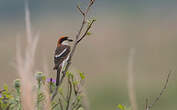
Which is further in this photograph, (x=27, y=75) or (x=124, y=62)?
(x=124, y=62)

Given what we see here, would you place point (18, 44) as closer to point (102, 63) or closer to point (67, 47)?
point (67, 47)

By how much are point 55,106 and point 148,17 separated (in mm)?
26981

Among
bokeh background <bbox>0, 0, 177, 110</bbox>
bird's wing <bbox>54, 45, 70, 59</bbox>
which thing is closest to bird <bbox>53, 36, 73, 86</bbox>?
bird's wing <bbox>54, 45, 70, 59</bbox>

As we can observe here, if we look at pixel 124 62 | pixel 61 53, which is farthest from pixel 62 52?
pixel 124 62

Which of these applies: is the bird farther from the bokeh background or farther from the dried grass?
the bokeh background

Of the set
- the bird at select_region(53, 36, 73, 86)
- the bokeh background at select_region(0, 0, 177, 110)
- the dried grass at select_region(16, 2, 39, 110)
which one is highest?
the bokeh background at select_region(0, 0, 177, 110)

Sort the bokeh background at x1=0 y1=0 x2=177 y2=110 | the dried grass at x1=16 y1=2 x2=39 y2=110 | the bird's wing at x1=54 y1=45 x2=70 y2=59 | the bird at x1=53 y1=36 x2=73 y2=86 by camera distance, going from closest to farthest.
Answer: the dried grass at x1=16 y1=2 x2=39 y2=110
the bird at x1=53 y1=36 x2=73 y2=86
the bird's wing at x1=54 y1=45 x2=70 y2=59
the bokeh background at x1=0 y1=0 x2=177 y2=110

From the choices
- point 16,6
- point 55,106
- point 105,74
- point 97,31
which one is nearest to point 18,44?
point 55,106

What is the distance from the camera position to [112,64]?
1686 cm

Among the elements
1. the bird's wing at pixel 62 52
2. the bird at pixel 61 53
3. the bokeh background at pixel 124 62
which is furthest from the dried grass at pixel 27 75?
the bokeh background at pixel 124 62

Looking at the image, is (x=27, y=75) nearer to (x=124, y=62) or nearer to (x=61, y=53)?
(x=61, y=53)

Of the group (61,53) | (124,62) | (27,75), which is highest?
(124,62)

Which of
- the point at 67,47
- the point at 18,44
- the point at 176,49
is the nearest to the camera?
the point at 18,44

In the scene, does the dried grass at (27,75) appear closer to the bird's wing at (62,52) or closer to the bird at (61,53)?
the bird at (61,53)
